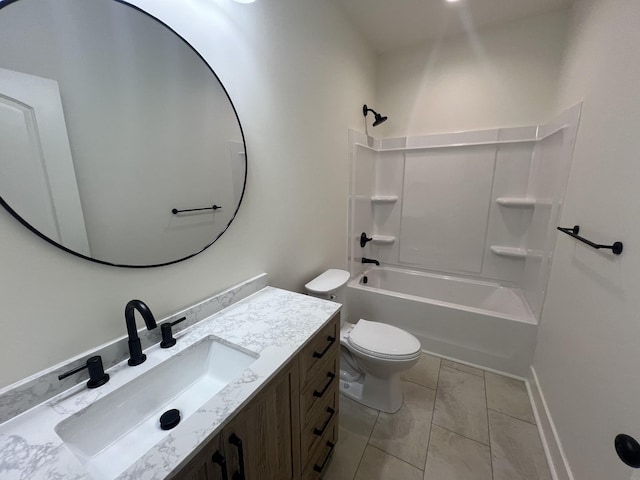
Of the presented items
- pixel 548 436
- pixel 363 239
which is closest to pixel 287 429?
pixel 548 436

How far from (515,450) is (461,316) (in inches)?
32.8

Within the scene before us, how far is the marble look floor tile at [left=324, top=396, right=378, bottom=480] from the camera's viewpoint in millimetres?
1323

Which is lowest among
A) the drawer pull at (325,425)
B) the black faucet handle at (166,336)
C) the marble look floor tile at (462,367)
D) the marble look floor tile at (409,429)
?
the marble look floor tile at (409,429)

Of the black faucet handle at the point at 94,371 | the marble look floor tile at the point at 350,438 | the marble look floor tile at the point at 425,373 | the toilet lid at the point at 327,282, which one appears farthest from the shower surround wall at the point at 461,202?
the black faucet handle at the point at 94,371

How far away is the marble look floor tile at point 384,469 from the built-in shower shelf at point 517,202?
7.04 ft

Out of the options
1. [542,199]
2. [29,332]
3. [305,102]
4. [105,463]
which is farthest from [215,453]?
[542,199]

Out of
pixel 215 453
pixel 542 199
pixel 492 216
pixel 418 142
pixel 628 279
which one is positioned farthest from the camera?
pixel 418 142

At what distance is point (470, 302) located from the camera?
99.9 inches

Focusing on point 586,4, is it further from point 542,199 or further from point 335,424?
point 335,424

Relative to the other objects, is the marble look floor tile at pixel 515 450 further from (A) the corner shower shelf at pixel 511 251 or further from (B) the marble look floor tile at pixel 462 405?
(A) the corner shower shelf at pixel 511 251

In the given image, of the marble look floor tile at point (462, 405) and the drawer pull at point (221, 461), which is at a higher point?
the drawer pull at point (221, 461)

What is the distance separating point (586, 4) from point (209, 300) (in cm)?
276

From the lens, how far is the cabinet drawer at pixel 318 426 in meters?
1.05

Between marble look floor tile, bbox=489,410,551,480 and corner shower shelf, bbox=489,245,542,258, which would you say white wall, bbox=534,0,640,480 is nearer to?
marble look floor tile, bbox=489,410,551,480
